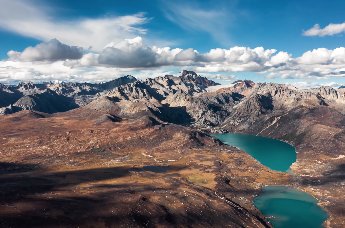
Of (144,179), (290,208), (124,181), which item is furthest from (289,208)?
(124,181)

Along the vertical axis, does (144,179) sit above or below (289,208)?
above

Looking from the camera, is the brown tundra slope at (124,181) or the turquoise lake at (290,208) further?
the turquoise lake at (290,208)

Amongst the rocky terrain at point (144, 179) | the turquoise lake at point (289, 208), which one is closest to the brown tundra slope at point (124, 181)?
the rocky terrain at point (144, 179)

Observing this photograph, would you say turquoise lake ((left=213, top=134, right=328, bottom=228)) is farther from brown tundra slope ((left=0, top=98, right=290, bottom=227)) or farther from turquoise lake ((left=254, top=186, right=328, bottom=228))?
brown tundra slope ((left=0, top=98, right=290, bottom=227))

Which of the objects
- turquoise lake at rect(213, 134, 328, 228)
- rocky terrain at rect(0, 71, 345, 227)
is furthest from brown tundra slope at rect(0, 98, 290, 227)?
turquoise lake at rect(213, 134, 328, 228)

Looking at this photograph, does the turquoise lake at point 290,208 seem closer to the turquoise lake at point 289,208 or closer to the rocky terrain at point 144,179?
the turquoise lake at point 289,208

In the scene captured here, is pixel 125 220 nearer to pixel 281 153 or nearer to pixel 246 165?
pixel 246 165

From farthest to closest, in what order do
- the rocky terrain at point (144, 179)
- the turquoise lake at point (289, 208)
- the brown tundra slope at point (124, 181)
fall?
the turquoise lake at point (289, 208), the rocky terrain at point (144, 179), the brown tundra slope at point (124, 181)

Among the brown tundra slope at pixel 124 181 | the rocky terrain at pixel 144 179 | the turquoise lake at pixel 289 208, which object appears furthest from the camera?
the turquoise lake at pixel 289 208

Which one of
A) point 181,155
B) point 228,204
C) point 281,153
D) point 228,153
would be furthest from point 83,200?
point 281,153

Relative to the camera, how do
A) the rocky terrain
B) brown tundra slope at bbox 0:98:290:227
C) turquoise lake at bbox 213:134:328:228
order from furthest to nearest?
1. turquoise lake at bbox 213:134:328:228
2. the rocky terrain
3. brown tundra slope at bbox 0:98:290:227

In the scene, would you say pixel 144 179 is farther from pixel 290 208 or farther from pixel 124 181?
pixel 290 208
